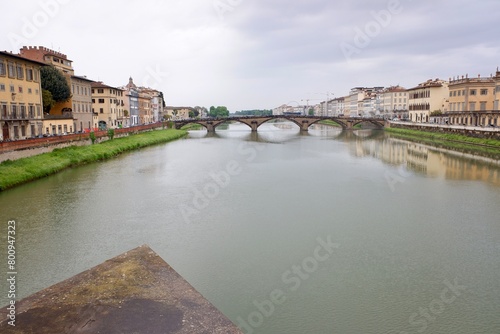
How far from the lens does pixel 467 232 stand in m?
13.7

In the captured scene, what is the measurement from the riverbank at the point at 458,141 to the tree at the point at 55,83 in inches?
1507

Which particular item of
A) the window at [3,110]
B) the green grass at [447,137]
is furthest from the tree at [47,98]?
the green grass at [447,137]

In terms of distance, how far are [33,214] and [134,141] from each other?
91.4 feet

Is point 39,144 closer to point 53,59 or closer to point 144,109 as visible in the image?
point 53,59

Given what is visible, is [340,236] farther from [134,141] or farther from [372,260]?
[134,141]

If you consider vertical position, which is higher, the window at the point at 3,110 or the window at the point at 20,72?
the window at the point at 20,72

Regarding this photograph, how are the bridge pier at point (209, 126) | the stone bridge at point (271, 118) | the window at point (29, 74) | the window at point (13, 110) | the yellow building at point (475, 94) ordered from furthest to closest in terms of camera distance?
the bridge pier at point (209, 126)
the stone bridge at point (271, 118)
the yellow building at point (475, 94)
the window at point (29, 74)
the window at point (13, 110)

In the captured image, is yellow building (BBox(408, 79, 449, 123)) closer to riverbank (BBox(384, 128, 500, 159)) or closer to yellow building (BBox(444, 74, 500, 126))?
yellow building (BBox(444, 74, 500, 126))

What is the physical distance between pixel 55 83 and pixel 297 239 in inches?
1280

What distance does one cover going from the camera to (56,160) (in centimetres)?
2659

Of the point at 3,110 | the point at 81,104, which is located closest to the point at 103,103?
the point at 81,104

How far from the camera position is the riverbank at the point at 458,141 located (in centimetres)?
3628

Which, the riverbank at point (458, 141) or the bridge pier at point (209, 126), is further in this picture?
the bridge pier at point (209, 126)

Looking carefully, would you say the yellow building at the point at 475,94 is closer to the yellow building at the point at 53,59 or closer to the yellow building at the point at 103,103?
the yellow building at the point at 103,103
